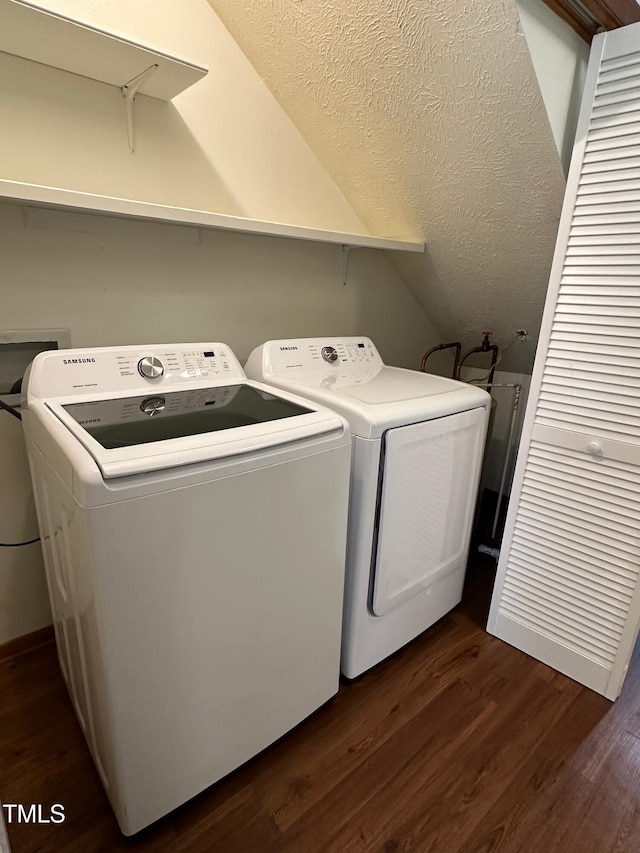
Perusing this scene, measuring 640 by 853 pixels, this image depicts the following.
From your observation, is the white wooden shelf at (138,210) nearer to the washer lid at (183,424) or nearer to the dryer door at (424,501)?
the washer lid at (183,424)

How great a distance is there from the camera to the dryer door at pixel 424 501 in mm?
1413

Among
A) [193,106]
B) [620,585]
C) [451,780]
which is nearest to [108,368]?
[193,106]

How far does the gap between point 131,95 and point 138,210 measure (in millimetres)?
458

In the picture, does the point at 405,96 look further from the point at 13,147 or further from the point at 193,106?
the point at 13,147

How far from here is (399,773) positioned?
4.28ft

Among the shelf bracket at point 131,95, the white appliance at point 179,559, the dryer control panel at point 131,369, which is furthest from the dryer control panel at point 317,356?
the shelf bracket at point 131,95

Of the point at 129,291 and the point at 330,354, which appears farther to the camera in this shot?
the point at 330,354

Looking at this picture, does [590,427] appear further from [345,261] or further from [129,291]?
[129,291]

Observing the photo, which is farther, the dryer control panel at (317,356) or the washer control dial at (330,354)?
the washer control dial at (330,354)

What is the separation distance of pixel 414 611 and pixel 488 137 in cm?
160

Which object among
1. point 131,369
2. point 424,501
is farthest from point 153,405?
point 424,501

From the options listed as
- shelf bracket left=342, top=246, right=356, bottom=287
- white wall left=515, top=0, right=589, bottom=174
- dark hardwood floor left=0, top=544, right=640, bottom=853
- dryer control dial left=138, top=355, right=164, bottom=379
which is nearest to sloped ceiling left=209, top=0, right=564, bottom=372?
white wall left=515, top=0, right=589, bottom=174

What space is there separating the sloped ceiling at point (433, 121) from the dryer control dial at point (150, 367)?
43.0 inches

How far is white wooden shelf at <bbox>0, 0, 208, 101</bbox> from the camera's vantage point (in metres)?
1.09
